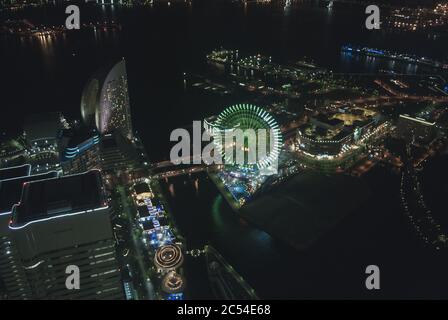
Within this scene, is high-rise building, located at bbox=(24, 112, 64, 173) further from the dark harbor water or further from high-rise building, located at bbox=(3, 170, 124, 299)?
high-rise building, located at bbox=(3, 170, 124, 299)

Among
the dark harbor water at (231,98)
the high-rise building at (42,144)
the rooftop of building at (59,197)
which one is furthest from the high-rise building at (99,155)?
the rooftop of building at (59,197)

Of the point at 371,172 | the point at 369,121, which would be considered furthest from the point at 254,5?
the point at 371,172

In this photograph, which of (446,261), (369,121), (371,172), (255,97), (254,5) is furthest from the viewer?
(254,5)

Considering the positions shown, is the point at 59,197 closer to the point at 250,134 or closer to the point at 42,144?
the point at 250,134

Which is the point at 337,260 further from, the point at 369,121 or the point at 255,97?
the point at 255,97

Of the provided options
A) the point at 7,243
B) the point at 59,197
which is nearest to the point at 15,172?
the point at 7,243

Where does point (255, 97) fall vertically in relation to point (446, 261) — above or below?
above

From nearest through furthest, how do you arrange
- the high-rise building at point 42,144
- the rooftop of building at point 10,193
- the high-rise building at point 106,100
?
the rooftop of building at point 10,193 → the high-rise building at point 106,100 → the high-rise building at point 42,144

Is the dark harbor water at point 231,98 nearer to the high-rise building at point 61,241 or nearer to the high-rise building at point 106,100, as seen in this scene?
the high-rise building at point 106,100
